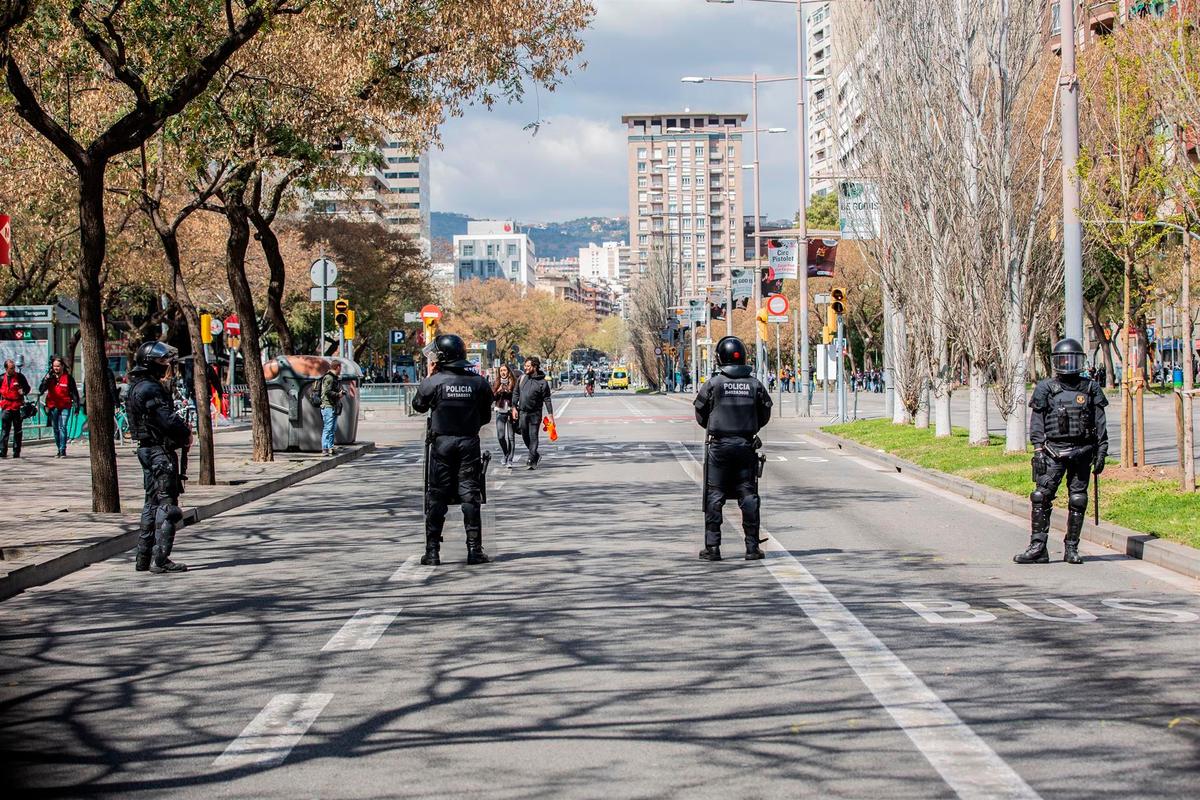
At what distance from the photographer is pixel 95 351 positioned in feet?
48.0

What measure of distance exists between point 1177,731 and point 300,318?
65.0 m

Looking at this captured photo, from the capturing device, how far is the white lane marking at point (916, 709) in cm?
491

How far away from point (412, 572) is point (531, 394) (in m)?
12.9

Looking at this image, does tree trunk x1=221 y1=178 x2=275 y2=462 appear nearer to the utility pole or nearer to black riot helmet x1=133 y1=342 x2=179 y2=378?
black riot helmet x1=133 y1=342 x2=179 y2=378

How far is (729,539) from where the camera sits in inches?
502

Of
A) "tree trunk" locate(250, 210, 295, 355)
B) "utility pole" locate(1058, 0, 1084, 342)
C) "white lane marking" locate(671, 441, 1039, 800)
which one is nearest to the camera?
"white lane marking" locate(671, 441, 1039, 800)

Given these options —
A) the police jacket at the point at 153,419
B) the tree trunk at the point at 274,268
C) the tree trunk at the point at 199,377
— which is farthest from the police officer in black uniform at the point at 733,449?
the tree trunk at the point at 274,268

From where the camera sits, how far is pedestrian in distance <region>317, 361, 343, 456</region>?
2534 cm

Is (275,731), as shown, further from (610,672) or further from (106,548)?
(106,548)

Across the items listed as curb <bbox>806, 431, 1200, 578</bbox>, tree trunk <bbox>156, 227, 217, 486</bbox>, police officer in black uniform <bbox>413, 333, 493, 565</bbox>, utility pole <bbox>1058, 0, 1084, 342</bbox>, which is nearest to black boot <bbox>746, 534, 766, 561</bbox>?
police officer in black uniform <bbox>413, 333, 493, 565</bbox>

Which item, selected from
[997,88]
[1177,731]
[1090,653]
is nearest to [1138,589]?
[1090,653]

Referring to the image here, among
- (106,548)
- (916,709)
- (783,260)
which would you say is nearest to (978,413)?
(106,548)

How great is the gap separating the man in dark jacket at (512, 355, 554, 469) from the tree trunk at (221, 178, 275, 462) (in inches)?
164

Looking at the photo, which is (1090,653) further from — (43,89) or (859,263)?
(859,263)
